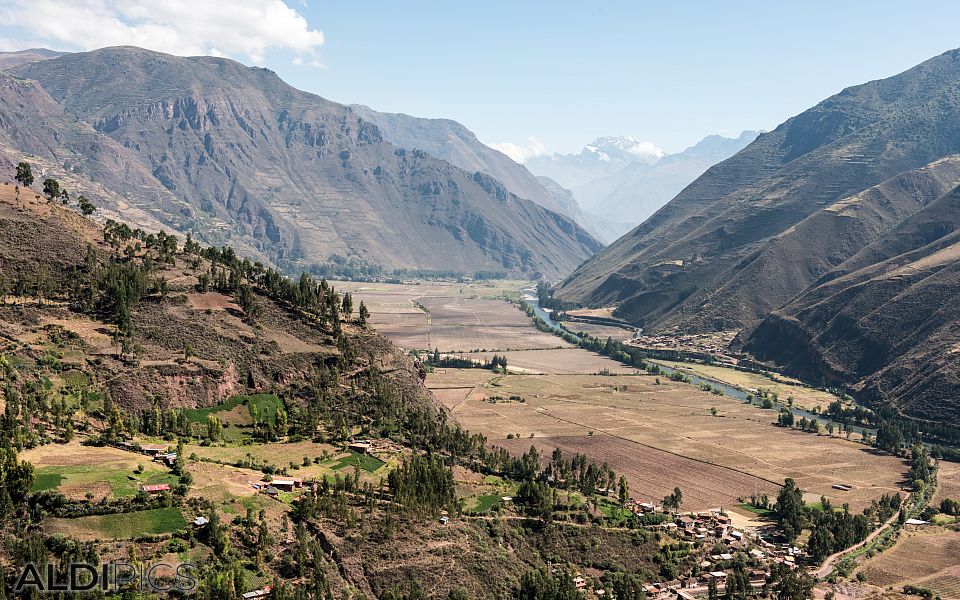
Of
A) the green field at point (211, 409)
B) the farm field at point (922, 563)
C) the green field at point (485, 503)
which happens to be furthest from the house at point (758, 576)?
the green field at point (211, 409)

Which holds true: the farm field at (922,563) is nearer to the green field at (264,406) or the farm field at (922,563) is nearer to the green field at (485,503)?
the green field at (485,503)

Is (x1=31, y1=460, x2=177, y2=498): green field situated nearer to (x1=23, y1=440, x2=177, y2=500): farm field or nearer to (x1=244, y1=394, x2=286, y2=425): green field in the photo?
(x1=23, y1=440, x2=177, y2=500): farm field

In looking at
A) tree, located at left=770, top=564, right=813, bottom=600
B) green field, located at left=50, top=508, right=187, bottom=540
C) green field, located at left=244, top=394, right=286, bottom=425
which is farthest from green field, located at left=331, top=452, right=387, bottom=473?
tree, located at left=770, top=564, right=813, bottom=600

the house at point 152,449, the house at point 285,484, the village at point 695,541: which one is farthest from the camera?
the house at point 152,449

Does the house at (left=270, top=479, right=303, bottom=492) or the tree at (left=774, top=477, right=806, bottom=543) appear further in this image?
the tree at (left=774, top=477, right=806, bottom=543)

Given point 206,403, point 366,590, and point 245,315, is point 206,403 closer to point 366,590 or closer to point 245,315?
point 245,315

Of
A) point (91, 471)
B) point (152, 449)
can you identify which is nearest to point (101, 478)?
point (91, 471)

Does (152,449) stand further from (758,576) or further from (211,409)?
(758,576)
